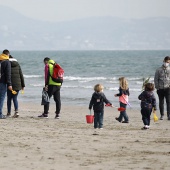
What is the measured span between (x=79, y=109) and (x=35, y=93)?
25.0 feet

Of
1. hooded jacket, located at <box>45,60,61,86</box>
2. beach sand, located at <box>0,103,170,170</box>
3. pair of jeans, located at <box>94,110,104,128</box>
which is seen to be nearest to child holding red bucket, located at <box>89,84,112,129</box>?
pair of jeans, located at <box>94,110,104,128</box>

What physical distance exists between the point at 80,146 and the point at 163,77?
18.5 feet

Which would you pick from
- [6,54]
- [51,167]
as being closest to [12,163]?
[51,167]

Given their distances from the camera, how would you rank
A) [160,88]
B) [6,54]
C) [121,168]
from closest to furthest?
[121,168] < [6,54] < [160,88]

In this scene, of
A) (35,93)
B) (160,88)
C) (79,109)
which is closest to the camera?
(160,88)

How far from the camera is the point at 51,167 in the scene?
8.91 meters

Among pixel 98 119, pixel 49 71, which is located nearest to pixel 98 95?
pixel 98 119

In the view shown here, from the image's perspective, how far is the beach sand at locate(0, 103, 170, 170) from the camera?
359 inches

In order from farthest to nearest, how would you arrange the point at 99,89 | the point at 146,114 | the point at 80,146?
the point at 146,114 < the point at 99,89 < the point at 80,146

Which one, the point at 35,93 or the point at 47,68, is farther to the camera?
the point at 35,93

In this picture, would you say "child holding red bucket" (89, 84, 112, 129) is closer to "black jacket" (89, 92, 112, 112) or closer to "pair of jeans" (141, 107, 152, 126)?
"black jacket" (89, 92, 112, 112)

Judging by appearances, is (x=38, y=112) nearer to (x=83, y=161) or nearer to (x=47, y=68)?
(x=47, y=68)

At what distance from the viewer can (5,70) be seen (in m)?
14.5

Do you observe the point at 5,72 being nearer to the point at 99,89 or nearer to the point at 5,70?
the point at 5,70
